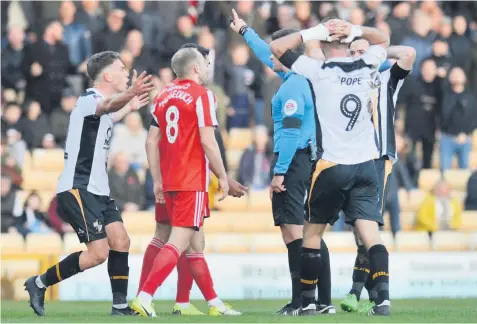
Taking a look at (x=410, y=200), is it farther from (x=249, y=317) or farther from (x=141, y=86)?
(x=141, y=86)

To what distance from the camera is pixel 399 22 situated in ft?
70.6

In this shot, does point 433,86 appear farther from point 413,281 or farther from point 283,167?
point 283,167

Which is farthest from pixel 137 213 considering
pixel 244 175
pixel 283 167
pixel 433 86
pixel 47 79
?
pixel 283 167

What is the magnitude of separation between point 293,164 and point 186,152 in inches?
44.7

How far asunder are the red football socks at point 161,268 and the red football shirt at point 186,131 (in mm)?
590

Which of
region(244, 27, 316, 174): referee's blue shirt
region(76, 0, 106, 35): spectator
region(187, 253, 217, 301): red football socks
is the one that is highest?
region(76, 0, 106, 35): spectator

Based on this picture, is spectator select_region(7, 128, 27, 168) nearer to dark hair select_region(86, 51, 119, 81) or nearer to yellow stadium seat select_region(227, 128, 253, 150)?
yellow stadium seat select_region(227, 128, 253, 150)

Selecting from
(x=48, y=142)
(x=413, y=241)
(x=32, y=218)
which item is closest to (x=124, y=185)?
(x=32, y=218)

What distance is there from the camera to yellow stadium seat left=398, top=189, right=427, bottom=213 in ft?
64.2

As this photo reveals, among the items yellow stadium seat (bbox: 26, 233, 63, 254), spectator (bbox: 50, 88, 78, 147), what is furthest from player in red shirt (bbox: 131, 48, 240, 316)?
spectator (bbox: 50, 88, 78, 147)

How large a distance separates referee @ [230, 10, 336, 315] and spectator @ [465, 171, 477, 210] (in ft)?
29.5

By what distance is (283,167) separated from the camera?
35.2 ft

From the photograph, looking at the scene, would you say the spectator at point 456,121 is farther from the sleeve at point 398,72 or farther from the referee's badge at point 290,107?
the referee's badge at point 290,107

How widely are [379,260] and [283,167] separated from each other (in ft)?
4.59
